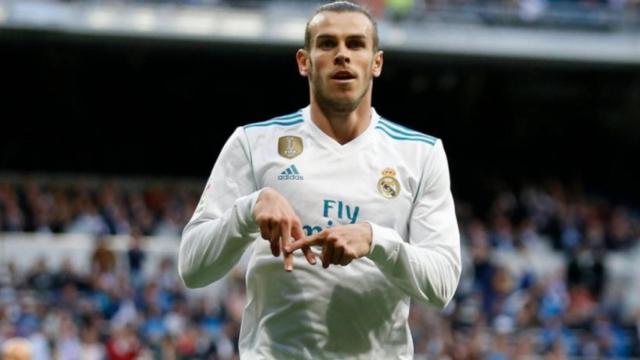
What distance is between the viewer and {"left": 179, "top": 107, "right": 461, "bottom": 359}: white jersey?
4301 mm

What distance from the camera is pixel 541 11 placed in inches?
860

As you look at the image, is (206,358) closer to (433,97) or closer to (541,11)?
(541,11)

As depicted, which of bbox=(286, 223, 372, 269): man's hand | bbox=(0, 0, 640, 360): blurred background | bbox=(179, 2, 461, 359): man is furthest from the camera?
bbox=(0, 0, 640, 360): blurred background

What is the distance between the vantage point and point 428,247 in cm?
429

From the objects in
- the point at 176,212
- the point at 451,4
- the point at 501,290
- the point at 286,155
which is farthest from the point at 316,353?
the point at 451,4

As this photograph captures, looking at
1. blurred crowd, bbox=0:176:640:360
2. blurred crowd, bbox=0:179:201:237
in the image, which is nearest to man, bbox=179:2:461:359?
blurred crowd, bbox=0:176:640:360

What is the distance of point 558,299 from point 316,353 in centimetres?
1377

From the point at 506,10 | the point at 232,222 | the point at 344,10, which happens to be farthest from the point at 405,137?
the point at 506,10

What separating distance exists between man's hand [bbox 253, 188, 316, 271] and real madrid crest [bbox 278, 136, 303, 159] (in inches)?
16.1

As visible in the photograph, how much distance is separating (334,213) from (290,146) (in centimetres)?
28

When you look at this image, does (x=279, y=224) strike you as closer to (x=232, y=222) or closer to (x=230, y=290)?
(x=232, y=222)

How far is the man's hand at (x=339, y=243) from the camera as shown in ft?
12.8

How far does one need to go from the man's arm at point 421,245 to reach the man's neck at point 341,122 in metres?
0.26

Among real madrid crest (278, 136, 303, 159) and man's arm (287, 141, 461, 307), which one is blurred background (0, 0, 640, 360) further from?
man's arm (287, 141, 461, 307)
